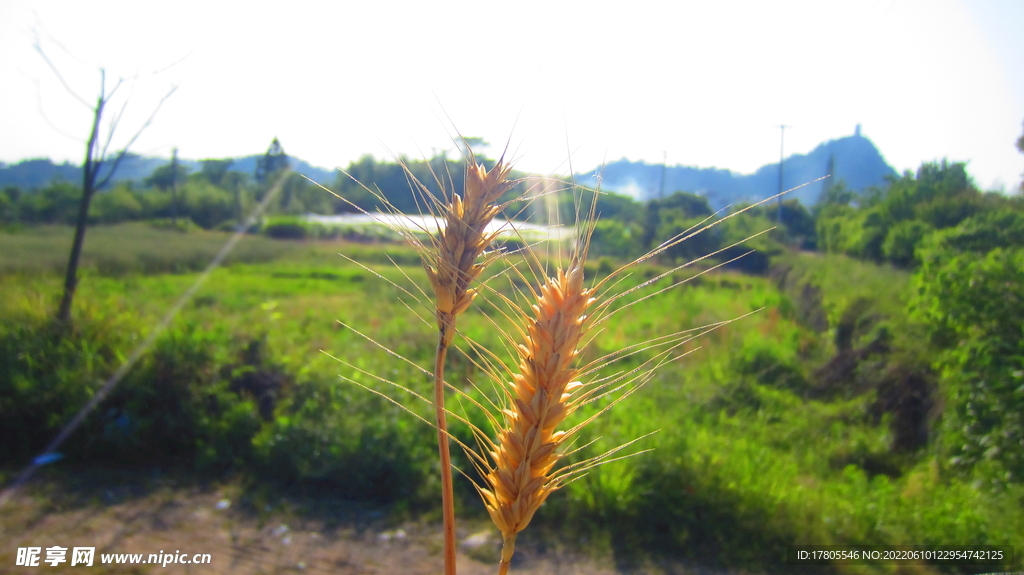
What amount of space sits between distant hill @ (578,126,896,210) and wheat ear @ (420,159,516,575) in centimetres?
610

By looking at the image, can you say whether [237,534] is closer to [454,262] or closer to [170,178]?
[454,262]

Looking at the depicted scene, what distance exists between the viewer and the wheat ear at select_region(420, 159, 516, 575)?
1.00m

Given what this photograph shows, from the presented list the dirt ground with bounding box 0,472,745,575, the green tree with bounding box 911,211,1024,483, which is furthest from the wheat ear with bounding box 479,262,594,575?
the green tree with bounding box 911,211,1024,483

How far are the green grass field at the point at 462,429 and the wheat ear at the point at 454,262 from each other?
2.13 meters

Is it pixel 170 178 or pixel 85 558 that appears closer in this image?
pixel 85 558

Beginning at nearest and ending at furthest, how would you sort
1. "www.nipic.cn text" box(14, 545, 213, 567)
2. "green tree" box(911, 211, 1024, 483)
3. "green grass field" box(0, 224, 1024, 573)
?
"www.nipic.cn text" box(14, 545, 213, 567)
"green grass field" box(0, 224, 1024, 573)
"green tree" box(911, 211, 1024, 483)

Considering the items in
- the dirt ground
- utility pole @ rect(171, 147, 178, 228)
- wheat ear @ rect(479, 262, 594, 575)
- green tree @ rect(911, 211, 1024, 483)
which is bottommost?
the dirt ground

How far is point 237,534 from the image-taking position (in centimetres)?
489

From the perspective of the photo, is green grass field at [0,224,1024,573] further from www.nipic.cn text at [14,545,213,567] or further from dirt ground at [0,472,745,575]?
www.nipic.cn text at [14,545,213,567]

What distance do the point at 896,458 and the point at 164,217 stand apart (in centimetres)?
1684

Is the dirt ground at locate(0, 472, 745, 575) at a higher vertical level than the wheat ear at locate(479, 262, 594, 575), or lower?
lower

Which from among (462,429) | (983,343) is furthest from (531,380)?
(983,343)

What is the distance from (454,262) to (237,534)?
16.4 feet

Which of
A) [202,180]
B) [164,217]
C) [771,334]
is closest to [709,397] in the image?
[771,334]
